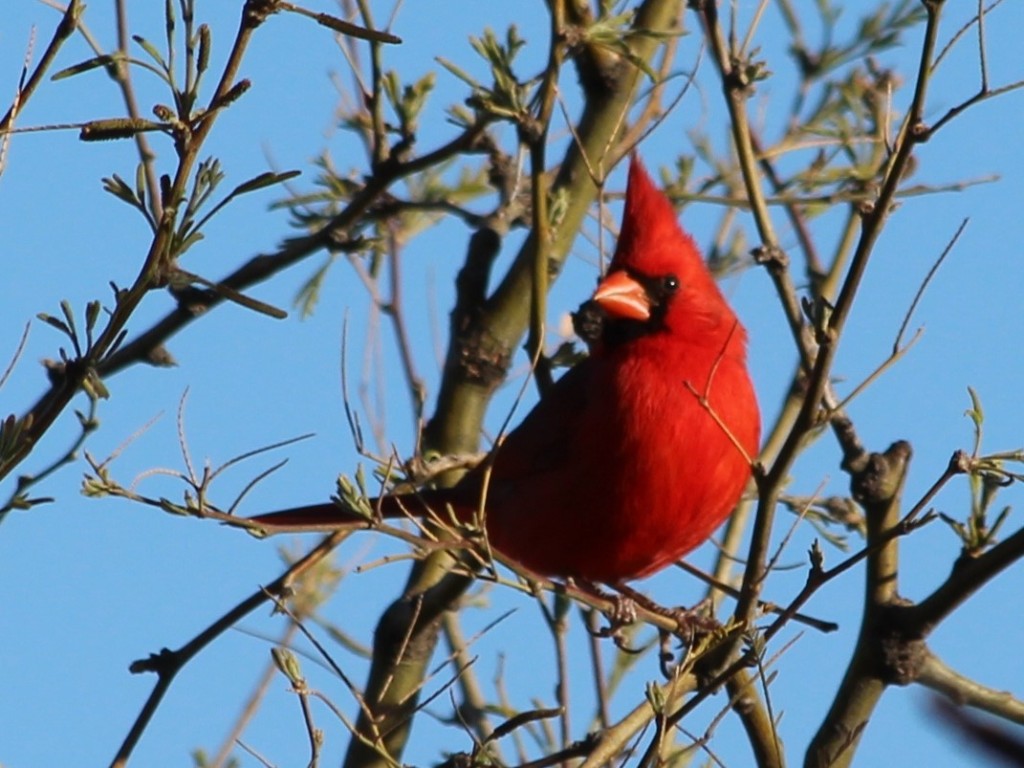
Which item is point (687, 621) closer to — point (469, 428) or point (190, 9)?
point (469, 428)

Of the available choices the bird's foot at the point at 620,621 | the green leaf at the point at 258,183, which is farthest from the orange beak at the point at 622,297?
the green leaf at the point at 258,183

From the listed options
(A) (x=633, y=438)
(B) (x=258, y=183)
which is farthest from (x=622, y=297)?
(B) (x=258, y=183)

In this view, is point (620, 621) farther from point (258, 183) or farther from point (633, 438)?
point (258, 183)

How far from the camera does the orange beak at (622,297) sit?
129 inches

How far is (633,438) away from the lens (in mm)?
3240

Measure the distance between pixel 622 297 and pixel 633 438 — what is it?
1.00 ft

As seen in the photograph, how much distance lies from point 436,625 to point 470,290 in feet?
2.22

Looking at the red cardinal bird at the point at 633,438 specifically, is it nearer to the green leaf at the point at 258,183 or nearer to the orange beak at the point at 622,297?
the orange beak at the point at 622,297

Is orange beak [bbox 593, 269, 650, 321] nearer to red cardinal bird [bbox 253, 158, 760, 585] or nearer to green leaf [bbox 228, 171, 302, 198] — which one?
red cardinal bird [bbox 253, 158, 760, 585]

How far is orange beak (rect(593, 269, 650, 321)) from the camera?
3.27 metres

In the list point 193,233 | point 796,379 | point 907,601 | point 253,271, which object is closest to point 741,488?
point 796,379

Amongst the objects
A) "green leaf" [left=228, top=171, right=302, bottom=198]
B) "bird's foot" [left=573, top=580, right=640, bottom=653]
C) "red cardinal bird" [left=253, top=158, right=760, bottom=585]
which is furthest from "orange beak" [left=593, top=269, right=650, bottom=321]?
"green leaf" [left=228, top=171, right=302, bottom=198]

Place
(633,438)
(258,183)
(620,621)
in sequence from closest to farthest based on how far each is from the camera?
(258,183) < (620,621) < (633,438)

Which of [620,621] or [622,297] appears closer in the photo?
[620,621]
